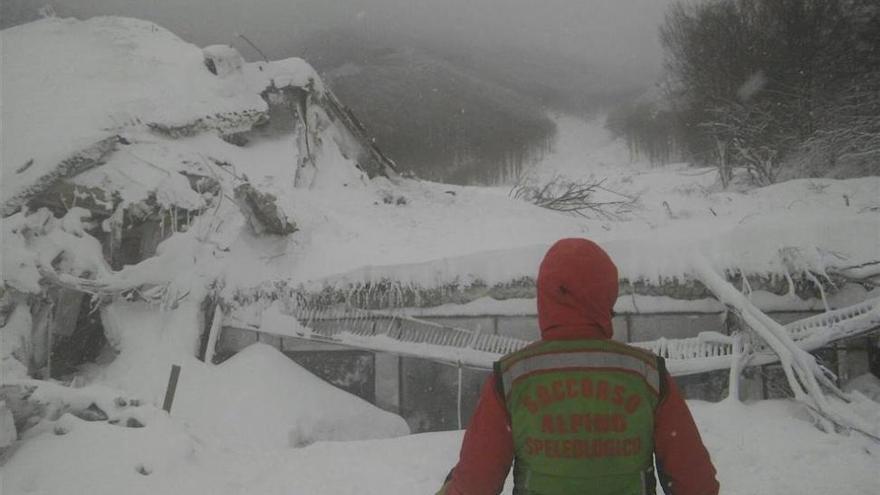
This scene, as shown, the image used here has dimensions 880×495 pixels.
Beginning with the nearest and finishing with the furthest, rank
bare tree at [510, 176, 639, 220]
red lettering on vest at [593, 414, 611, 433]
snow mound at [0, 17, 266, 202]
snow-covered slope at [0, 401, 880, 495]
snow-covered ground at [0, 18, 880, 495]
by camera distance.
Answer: red lettering on vest at [593, 414, 611, 433], snow-covered slope at [0, 401, 880, 495], snow-covered ground at [0, 18, 880, 495], snow mound at [0, 17, 266, 202], bare tree at [510, 176, 639, 220]

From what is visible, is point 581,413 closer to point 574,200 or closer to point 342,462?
point 342,462

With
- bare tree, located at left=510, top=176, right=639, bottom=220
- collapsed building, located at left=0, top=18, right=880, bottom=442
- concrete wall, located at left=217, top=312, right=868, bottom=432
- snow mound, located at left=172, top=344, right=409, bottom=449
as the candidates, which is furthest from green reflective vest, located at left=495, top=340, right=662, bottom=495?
bare tree, located at left=510, top=176, right=639, bottom=220

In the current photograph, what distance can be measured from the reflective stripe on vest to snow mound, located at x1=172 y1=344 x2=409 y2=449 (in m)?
3.73

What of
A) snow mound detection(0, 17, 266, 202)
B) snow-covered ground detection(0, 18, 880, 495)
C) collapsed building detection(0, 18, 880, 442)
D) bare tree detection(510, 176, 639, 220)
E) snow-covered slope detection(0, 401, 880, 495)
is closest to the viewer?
snow-covered slope detection(0, 401, 880, 495)

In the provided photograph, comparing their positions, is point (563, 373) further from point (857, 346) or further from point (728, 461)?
point (857, 346)

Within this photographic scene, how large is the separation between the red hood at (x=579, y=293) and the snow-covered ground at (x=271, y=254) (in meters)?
2.38

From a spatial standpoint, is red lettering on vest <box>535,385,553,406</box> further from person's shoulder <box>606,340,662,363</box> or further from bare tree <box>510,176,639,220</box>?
bare tree <box>510,176,639,220</box>

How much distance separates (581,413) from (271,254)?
17.8 ft

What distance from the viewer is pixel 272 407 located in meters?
4.95

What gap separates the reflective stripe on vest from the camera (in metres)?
1.45

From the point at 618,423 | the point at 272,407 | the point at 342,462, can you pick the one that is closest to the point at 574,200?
the point at 272,407

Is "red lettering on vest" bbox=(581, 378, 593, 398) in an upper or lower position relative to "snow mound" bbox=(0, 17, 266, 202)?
lower

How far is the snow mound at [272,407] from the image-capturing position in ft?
15.5

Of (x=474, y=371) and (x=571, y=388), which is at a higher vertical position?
(x=571, y=388)
